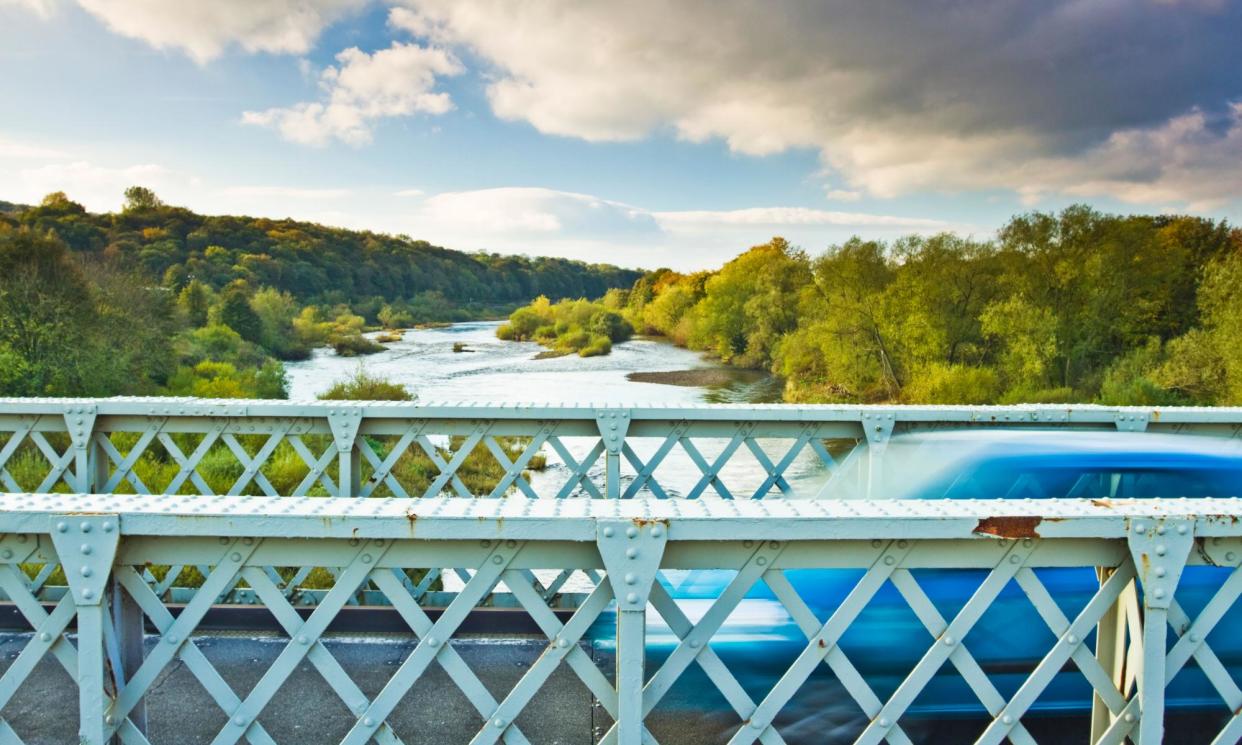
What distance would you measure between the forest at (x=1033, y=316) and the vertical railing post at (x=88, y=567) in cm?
2530

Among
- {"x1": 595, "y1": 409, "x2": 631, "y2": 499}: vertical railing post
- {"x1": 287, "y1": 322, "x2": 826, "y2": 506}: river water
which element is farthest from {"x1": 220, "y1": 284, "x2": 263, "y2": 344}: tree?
{"x1": 595, "y1": 409, "x2": 631, "y2": 499}: vertical railing post

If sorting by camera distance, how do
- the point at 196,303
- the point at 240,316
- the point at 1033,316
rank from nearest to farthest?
the point at 1033,316
the point at 196,303
the point at 240,316

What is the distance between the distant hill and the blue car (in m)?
26.9

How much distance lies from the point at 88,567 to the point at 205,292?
123 ft

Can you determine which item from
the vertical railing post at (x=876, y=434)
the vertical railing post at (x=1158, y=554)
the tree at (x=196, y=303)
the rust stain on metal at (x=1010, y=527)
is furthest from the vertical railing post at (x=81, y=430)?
the tree at (x=196, y=303)

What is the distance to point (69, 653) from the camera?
226 cm

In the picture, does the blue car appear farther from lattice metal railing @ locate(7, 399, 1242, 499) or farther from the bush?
the bush

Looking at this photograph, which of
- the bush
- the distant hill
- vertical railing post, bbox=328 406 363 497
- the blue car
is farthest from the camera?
the distant hill

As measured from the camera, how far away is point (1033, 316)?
88.7 feet

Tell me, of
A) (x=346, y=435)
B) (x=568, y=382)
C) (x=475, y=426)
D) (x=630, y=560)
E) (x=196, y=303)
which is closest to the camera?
(x=630, y=560)

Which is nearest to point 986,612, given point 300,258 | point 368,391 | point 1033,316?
point 368,391

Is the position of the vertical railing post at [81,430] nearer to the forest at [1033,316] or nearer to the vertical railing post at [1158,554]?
the vertical railing post at [1158,554]

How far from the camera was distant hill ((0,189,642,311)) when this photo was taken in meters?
45.8

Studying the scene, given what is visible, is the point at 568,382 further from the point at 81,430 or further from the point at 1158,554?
the point at 1158,554
